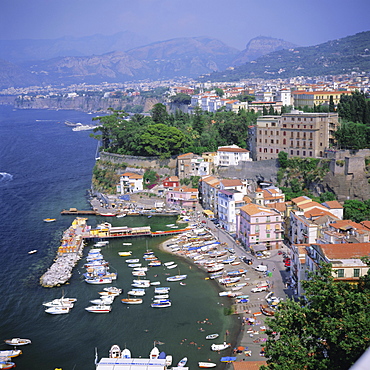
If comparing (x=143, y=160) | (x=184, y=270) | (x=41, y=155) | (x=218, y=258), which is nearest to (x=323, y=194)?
(x=218, y=258)

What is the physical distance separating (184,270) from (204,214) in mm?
7916

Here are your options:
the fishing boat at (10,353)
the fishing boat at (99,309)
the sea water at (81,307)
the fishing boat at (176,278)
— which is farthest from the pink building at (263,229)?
the fishing boat at (10,353)

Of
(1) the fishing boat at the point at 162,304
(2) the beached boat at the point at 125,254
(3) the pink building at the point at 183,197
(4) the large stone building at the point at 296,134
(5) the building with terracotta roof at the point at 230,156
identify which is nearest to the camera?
(1) the fishing boat at the point at 162,304

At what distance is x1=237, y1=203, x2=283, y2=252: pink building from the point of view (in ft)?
72.3

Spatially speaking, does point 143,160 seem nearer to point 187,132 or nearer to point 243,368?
point 187,132

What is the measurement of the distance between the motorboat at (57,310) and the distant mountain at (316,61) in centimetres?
7988

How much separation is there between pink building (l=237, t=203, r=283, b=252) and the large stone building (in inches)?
295

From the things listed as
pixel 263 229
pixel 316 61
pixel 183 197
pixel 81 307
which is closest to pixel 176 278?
pixel 81 307

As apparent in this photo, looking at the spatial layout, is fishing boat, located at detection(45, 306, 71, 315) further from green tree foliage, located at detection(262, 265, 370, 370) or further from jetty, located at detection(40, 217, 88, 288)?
green tree foliage, located at detection(262, 265, 370, 370)

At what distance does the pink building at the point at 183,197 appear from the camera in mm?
30000

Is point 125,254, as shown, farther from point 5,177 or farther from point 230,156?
point 5,177

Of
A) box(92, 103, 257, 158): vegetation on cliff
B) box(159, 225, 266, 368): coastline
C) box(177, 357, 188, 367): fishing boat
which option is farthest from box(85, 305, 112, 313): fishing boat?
box(92, 103, 257, 158): vegetation on cliff

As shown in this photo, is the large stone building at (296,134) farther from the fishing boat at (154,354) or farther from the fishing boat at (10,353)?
the fishing boat at (10,353)

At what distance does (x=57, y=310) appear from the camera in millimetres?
17172
